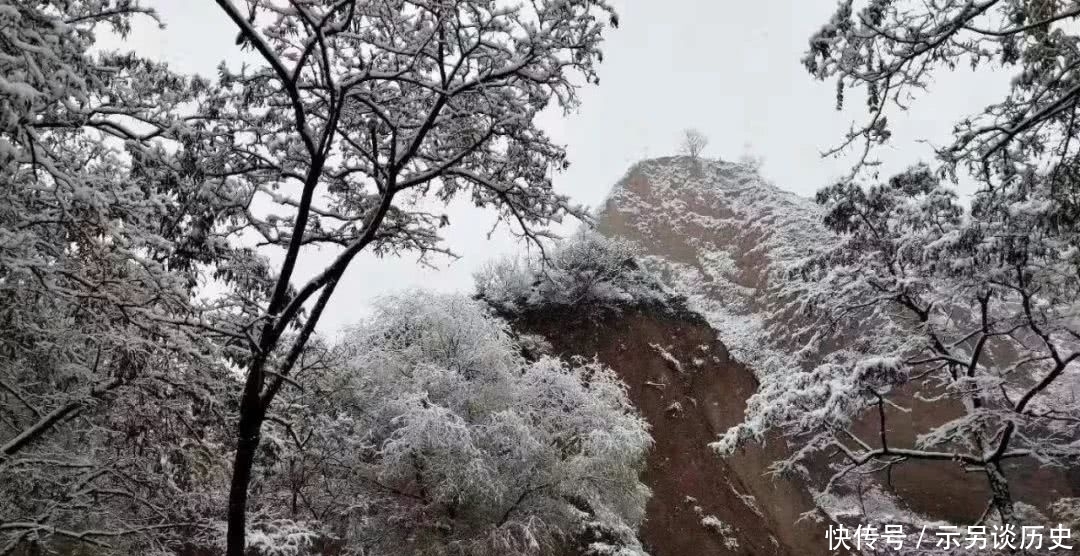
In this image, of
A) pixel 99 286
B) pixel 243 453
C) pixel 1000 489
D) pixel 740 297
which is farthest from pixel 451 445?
pixel 740 297

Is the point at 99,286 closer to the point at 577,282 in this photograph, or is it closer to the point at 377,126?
the point at 377,126

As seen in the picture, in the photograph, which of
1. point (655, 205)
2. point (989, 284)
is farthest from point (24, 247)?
point (655, 205)

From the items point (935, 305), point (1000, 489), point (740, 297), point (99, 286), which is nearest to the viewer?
point (99, 286)

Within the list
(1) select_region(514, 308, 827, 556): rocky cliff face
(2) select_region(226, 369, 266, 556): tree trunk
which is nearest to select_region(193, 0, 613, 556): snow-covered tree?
(2) select_region(226, 369, 266, 556): tree trunk

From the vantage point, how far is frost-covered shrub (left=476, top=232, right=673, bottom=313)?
20672 millimetres

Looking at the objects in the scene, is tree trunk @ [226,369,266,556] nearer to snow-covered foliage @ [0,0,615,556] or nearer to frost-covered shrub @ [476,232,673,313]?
snow-covered foliage @ [0,0,615,556]

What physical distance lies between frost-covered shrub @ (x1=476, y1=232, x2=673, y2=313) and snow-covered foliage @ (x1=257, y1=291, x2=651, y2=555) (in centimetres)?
827

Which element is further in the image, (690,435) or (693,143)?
(693,143)

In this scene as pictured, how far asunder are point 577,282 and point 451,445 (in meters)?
12.6

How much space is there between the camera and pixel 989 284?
22.4ft

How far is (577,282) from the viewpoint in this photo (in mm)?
21359

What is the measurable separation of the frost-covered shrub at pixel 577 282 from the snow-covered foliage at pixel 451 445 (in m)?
8.27

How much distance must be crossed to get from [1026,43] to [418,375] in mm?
8930

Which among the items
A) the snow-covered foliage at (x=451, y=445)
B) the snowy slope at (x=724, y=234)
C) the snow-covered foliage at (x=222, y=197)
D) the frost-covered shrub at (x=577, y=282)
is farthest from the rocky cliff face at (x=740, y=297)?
the snow-covered foliage at (x=222, y=197)
